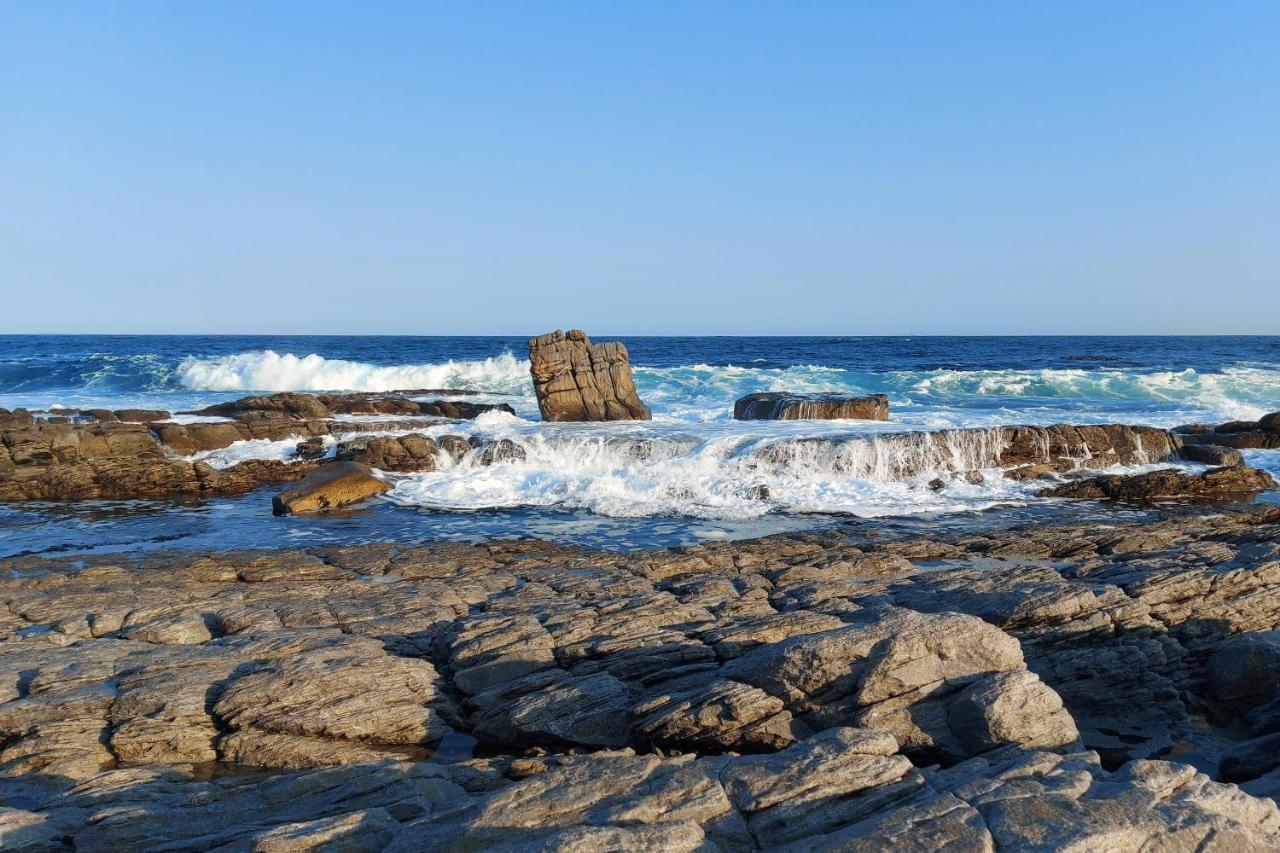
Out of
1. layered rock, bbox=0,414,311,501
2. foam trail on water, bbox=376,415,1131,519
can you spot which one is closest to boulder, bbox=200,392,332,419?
layered rock, bbox=0,414,311,501

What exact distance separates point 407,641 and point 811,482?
12.2m

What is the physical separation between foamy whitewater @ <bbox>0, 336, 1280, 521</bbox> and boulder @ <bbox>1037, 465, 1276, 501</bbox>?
1302 mm

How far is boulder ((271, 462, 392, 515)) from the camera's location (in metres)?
18.0

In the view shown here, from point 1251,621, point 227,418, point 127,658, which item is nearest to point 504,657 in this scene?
point 127,658

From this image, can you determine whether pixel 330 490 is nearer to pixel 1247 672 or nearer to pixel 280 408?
pixel 280 408

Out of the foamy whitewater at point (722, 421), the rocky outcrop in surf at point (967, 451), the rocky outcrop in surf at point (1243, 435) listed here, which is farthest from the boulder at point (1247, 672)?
the rocky outcrop in surf at point (1243, 435)

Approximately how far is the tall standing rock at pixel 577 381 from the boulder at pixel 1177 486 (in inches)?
490

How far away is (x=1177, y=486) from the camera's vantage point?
706 inches

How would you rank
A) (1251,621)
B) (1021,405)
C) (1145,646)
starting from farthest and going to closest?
(1021,405) → (1251,621) → (1145,646)

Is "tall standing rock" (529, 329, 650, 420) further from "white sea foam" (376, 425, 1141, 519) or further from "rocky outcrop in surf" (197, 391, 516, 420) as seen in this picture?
"white sea foam" (376, 425, 1141, 519)

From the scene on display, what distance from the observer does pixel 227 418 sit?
28.1m

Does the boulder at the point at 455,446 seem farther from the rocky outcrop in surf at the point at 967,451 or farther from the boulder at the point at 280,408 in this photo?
the boulder at the point at 280,408

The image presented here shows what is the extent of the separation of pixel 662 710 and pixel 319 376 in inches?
1807

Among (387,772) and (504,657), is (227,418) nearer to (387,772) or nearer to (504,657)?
(504,657)
